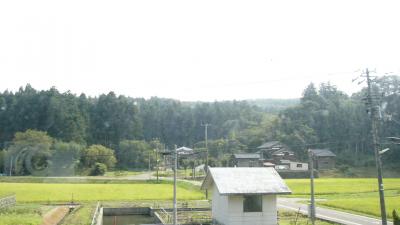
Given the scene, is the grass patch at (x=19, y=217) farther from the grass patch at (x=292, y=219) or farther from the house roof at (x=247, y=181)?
the grass patch at (x=292, y=219)

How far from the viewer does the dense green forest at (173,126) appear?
88625 mm

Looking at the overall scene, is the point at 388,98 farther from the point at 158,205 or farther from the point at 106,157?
the point at 158,205

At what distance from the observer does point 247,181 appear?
23.7 metres

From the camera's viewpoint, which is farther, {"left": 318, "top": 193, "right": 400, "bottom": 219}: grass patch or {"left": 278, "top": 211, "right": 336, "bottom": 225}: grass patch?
{"left": 318, "top": 193, "right": 400, "bottom": 219}: grass patch

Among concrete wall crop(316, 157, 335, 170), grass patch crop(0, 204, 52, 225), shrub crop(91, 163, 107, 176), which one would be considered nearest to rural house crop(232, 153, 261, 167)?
concrete wall crop(316, 157, 335, 170)

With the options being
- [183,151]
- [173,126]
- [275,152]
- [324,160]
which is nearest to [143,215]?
[183,151]

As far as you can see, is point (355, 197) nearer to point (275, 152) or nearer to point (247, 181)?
point (247, 181)

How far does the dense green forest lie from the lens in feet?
291

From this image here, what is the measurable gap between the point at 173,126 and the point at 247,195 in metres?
103

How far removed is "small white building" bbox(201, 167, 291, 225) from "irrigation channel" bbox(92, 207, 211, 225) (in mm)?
5370

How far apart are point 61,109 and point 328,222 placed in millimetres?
86871

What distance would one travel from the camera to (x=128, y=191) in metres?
48.8

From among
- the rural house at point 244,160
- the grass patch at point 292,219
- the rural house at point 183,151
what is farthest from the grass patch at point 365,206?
the rural house at point 244,160

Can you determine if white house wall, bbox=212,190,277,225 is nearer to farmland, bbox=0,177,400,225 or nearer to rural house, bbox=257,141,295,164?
farmland, bbox=0,177,400,225
